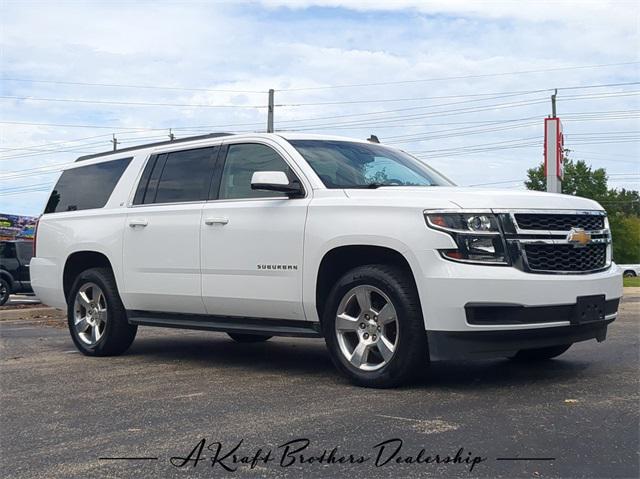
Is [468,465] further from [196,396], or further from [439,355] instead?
[196,396]

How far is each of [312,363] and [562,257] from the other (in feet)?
8.12

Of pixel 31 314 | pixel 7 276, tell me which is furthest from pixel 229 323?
Result: pixel 7 276

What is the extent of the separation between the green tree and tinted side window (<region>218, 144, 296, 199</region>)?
243ft

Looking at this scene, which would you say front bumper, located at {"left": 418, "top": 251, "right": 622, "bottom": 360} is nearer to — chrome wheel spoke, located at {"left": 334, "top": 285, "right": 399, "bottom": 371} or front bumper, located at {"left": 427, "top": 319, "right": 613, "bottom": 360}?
front bumper, located at {"left": 427, "top": 319, "right": 613, "bottom": 360}

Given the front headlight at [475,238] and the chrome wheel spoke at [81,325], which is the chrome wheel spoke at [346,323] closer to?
the front headlight at [475,238]

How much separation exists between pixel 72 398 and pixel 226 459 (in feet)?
6.98

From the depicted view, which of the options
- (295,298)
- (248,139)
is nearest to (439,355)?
(295,298)

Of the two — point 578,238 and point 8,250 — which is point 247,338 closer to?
point 578,238

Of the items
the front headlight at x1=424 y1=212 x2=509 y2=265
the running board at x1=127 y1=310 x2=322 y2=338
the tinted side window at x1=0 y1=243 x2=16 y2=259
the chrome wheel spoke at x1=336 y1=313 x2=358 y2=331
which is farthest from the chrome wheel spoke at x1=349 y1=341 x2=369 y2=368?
the tinted side window at x1=0 y1=243 x2=16 y2=259

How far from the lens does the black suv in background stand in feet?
66.6

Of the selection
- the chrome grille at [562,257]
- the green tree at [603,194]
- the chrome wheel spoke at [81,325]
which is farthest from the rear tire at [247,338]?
the green tree at [603,194]

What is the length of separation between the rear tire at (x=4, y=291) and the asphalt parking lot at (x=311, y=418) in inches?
528

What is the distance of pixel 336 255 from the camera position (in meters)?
6.08

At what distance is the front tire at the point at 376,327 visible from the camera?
18.1 feet
